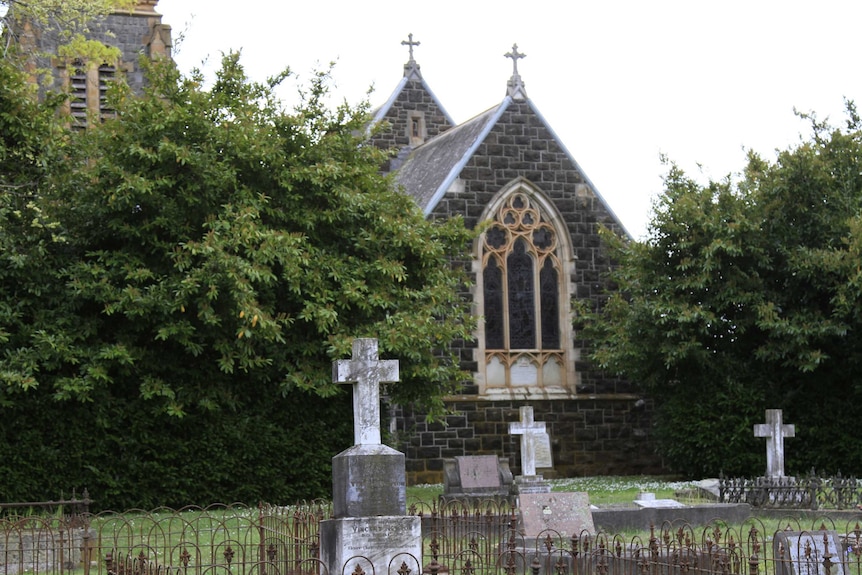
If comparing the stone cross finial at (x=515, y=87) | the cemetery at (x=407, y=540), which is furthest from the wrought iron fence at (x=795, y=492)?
the stone cross finial at (x=515, y=87)

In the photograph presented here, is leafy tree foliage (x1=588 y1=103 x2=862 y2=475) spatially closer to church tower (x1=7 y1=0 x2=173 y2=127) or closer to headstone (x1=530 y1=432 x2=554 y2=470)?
headstone (x1=530 y1=432 x2=554 y2=470)

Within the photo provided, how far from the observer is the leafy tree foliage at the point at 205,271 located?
19.3 m

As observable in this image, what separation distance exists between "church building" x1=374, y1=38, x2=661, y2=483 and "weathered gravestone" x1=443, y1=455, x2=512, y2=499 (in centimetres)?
534

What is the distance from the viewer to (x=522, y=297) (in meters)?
27.6

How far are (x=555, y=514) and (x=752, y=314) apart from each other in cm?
1146

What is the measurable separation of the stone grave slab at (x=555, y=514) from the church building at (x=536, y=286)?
1198 cm

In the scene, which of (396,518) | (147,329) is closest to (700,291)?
(147,329)

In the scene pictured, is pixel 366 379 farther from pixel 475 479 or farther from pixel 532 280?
pixel 532 280

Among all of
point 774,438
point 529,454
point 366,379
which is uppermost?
point 366,379

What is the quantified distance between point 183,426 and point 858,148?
13.8 metres

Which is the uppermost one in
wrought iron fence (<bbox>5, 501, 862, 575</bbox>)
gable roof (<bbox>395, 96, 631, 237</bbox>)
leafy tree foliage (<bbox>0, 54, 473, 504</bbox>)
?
gable roof (<bbox>395, 96, 631, 237</bbox>)

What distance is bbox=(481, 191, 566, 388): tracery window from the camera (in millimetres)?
27266

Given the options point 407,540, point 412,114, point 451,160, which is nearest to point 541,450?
point 407,540

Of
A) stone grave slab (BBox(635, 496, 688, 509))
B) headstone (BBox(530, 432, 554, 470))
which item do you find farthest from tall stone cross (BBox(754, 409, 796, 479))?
headstone (BBox(530, 432, 554, 470))
